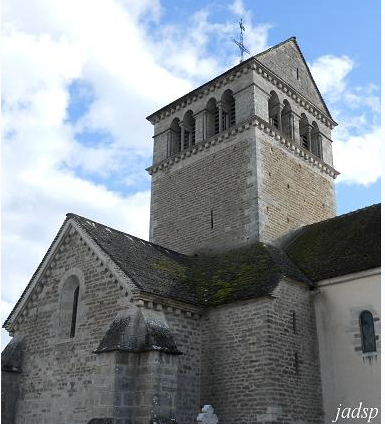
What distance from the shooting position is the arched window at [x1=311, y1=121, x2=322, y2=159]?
2561 cm

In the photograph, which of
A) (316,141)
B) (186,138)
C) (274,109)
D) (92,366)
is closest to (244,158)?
(274,109)

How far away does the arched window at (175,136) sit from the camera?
25.8 m

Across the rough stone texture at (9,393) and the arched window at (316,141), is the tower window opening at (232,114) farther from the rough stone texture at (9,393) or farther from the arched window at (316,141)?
the rough stone texture at (9,393)

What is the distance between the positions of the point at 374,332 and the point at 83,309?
9.08 metres

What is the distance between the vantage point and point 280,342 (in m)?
15.8

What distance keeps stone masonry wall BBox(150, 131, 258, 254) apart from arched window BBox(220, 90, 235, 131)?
3.98ft

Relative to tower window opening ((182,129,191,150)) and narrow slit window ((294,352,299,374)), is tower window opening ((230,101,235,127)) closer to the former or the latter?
tower window opening ((182,129,191,150))

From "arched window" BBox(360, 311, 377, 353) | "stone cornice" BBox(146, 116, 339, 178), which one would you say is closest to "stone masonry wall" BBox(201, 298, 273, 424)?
"arched window" BBox(360, 311, 377, 353)

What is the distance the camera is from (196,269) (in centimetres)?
1997

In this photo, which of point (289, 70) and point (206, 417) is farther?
point (289, 70)

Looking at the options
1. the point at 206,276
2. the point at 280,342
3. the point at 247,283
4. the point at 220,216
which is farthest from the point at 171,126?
the point at 280,342

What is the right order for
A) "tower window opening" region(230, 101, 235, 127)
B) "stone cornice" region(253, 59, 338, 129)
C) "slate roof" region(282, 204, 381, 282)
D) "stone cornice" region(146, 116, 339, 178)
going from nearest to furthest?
"slate roof" region(282, 204, 381, 282) → "stone cornice" region(146, 116, 339, 178) → "stone cornice" region(253, 59, 338, 129) → "tower window opening" region(230, 101, 235, 127)

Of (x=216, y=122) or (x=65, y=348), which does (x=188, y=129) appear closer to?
(x=216, y=122)

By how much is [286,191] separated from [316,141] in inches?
178
